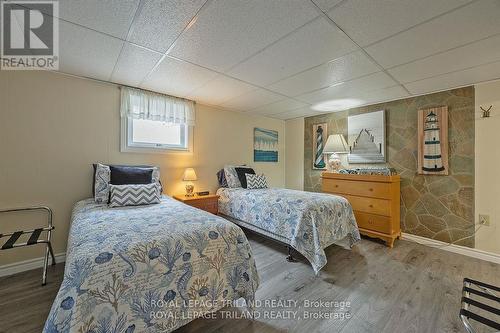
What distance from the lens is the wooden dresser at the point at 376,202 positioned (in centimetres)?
281

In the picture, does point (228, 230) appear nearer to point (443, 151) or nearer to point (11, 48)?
point (11, 48)

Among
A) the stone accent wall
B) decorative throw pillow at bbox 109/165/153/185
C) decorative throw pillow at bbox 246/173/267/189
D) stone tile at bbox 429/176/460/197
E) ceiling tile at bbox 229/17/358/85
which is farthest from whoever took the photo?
decorative throw pillow at bbox 246/173/267/189

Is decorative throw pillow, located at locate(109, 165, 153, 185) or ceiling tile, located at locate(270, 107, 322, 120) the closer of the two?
decorative throw pillow, located at locate(109, 165, 153, 185)

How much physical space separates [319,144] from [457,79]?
215 cm

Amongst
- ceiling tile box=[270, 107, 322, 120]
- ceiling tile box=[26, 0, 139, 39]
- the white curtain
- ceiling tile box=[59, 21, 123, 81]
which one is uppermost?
ceiling tile box=[270, 107, 322, 120]

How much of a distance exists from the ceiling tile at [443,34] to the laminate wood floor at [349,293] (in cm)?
216

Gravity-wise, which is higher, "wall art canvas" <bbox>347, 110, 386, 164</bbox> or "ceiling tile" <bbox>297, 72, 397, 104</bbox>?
"ceiling tile" <bbox>297, 72, 397, 104</bbox>

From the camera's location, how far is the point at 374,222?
2934 mm

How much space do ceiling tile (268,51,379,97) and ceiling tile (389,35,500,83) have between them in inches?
14.3

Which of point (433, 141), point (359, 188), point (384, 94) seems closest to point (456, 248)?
point (359, 188)

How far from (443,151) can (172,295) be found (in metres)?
3.61

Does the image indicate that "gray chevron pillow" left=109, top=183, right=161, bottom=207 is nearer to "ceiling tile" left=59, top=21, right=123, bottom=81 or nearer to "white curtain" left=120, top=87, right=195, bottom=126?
"white curtain" left=120, top=87, right=195, bottom=126

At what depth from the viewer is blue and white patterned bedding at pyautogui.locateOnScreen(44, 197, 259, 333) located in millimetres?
954

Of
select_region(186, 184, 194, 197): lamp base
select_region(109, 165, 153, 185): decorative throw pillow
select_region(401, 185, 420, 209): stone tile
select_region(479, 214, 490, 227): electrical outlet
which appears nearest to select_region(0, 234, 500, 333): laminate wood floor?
select_region(479, 214, 490, 227): electrical outlet
